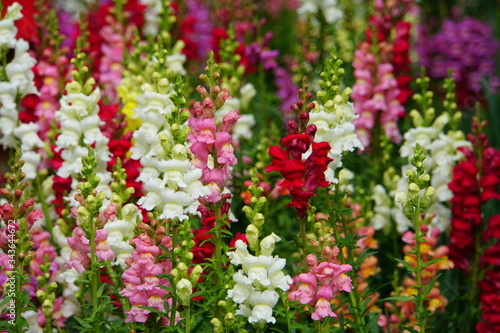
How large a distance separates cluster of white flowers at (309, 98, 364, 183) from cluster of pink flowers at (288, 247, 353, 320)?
1.30 feet

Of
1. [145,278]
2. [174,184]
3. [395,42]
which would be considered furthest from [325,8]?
[145,278]

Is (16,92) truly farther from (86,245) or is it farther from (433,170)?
(433,170)

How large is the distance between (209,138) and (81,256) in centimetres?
70

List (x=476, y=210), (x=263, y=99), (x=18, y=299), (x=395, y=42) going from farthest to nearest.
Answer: (x=263, y=99)
(x=395, y=42)
(x=476, y=210)
(x=18, y=299)

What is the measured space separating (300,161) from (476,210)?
1091mm

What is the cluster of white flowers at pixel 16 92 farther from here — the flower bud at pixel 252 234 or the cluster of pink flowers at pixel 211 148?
the flower bud at pixel 252 234

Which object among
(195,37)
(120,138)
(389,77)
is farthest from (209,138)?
(195,37)

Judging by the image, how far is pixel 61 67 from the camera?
377cm

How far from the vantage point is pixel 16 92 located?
3.48 meters

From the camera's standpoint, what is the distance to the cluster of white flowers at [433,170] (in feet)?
11.6

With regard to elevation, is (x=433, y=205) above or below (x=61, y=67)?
below

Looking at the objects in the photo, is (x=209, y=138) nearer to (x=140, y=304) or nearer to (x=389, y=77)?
(x=140, y=304)

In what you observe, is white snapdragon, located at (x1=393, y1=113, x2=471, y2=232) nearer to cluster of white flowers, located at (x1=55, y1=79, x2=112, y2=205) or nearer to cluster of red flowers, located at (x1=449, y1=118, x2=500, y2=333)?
cluster of red flowers, located at (x1=449, y1=118, x2=500, y2=333)

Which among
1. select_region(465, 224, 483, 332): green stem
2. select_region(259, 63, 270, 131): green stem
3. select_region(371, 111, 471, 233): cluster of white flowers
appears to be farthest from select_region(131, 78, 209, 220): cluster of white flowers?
select_region(259, 63, 270, 131): green stem
